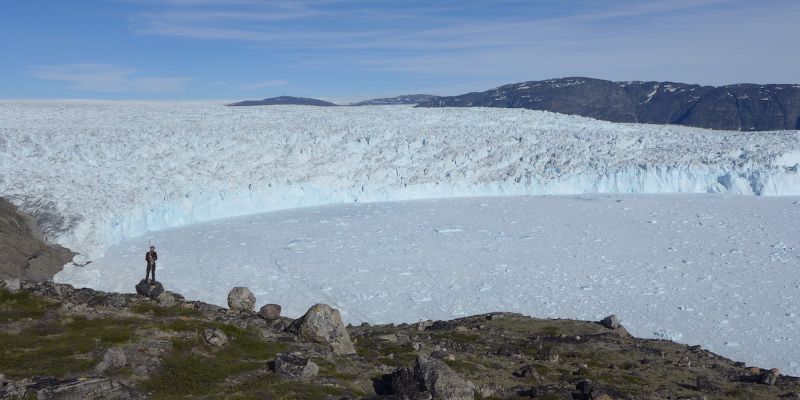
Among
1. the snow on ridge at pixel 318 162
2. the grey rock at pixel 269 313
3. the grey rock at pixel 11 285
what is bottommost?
the grey rock at pixel 269 313

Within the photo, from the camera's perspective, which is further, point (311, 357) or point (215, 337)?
point (215, 337)

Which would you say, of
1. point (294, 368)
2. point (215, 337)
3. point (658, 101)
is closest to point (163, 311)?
point (215, 337)

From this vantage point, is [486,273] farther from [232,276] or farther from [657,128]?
[657,128]

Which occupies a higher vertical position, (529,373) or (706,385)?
(529,373)

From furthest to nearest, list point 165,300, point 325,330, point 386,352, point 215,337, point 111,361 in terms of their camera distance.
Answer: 1. point 165,300
2. point 386,352
3. point 325,330
4. point 215,337
5. point 111,361

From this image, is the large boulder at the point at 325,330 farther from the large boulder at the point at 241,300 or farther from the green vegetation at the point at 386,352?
the large boulder at the point at 241,300

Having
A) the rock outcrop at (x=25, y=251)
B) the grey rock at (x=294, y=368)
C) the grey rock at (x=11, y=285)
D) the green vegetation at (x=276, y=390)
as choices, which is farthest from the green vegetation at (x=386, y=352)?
the rock outcrop at (x=25, y=251)

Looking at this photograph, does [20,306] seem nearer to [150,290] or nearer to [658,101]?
[150,290]
